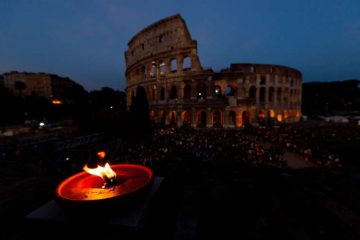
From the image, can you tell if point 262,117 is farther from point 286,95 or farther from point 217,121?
point 217,121

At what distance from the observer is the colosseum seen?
85.8 feet

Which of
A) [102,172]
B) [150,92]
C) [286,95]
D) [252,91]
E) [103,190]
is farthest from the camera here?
[286,95]

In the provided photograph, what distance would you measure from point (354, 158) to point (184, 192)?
12697 mm

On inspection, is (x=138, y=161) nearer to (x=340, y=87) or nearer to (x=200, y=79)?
(x=200, y=79)

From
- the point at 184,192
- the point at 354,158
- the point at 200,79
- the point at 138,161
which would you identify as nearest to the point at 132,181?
the point at 184,192

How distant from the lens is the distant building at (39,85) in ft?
229

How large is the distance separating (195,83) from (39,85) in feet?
262

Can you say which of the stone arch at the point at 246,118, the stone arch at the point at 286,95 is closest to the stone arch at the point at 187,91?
the stone arch at the point at 246,118

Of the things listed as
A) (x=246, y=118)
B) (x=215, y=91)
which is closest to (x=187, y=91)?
(x=215, y=91)

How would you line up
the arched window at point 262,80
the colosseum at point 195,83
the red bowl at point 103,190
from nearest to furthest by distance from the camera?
the red bowl at point 103,190 < the colosseum at point 195,83 < the arched window at point 262,80

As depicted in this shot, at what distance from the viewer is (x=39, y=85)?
7412cm

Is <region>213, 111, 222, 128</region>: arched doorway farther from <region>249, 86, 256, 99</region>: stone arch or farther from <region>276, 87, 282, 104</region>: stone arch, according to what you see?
<region>276, 87, 282, 104</region>: stone arch

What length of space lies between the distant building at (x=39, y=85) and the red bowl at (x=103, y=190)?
74.1 metres

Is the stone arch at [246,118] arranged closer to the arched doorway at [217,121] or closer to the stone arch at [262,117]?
the stone arch at [262,117]
